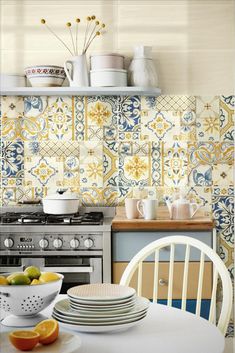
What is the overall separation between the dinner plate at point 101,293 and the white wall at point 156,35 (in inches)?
92.7

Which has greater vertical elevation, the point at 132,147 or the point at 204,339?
the point at 132,147

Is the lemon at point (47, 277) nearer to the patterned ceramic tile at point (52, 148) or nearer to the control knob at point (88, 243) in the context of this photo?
the control knob at point (88, 243)

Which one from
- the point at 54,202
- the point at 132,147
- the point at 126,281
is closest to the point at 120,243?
the point at 54,202

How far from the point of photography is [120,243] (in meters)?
3.42

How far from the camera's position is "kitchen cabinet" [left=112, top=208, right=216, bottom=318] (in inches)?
133

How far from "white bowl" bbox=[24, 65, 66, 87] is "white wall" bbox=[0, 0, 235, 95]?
175 mm

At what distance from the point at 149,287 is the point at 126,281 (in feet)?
3.96

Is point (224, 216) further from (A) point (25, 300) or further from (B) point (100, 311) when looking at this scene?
(A) point (25, 300)

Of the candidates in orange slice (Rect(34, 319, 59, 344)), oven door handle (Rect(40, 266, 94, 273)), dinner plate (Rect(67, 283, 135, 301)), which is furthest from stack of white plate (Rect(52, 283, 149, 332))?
oven door handle (Rect(40, 266, 94, 273))

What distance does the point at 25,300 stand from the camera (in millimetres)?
1648

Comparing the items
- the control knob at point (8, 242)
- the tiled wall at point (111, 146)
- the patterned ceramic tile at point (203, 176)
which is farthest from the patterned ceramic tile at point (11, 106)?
the patterned ceramic tile at point (203, 176)

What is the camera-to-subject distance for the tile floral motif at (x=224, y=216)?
3934mm

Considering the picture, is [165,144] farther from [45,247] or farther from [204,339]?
[204,339]

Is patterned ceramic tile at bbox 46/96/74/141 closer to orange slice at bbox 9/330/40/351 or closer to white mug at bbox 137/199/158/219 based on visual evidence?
white mug at bbox 137/199/158/219
